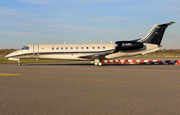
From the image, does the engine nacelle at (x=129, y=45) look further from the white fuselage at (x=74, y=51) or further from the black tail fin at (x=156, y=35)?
the black tail fin at (x=156, y=35)

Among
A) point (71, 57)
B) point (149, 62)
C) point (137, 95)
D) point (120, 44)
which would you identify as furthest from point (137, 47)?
point (137, 95)

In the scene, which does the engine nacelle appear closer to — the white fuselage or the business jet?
the business jet

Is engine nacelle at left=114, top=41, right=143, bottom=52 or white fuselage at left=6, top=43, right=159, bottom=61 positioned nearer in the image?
engine nacelle at left=114, top=41, right=143, bottom=52

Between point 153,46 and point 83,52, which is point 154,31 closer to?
point 153,46

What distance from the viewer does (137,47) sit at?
80.5ft

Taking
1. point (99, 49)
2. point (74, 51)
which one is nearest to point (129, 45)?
point (99, 49)

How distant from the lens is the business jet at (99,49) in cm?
2461

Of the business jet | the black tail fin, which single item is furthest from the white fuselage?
the black tail fin

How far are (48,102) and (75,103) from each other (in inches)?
34.7

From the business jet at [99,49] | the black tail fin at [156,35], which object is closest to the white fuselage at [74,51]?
the business jet at [99,49]

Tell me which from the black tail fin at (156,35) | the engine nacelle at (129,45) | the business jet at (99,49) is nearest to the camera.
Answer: the engine nacelle at (129,45)

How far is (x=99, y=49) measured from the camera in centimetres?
2569

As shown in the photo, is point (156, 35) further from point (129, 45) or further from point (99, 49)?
point (99, 49)

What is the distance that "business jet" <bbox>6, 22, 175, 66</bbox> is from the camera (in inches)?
969
